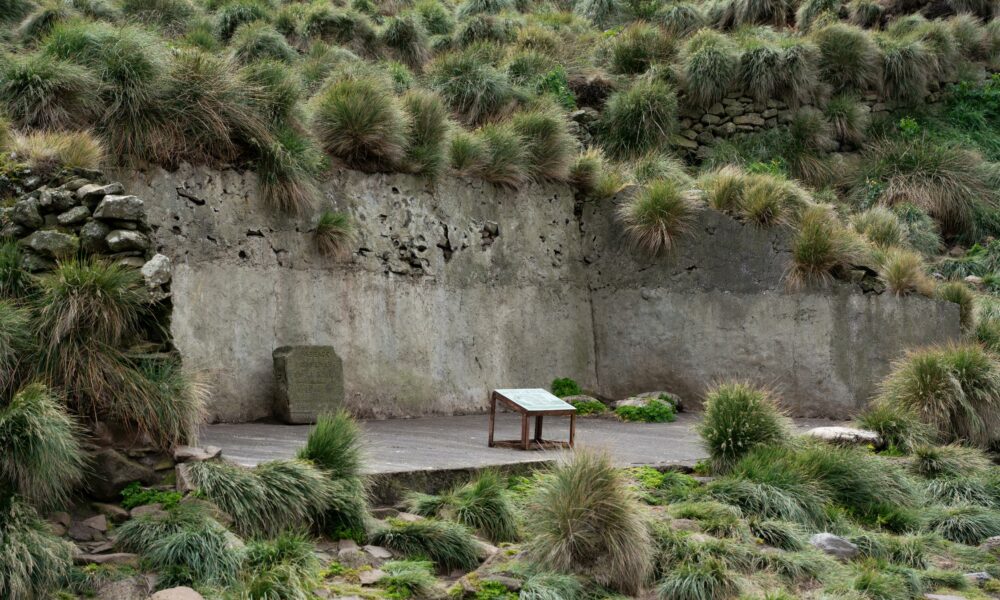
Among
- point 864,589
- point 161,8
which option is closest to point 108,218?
point 864,589

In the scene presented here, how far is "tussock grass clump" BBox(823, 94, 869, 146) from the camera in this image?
1769 cm

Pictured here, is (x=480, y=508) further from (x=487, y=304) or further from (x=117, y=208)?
(x=487, y=304)

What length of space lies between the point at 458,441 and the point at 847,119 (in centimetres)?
1140

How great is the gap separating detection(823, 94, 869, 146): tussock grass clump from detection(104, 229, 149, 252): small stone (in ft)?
45.2

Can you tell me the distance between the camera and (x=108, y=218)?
6.95 metres

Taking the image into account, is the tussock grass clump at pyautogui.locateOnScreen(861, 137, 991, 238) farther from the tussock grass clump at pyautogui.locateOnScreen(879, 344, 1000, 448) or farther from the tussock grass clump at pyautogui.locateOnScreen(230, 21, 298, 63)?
the tussock grass clump at pyautogui.locateOnScreen(230, 21, 298, 63)

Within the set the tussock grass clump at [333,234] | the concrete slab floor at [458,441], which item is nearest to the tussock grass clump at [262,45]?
the tussock grass clump at [333,234]

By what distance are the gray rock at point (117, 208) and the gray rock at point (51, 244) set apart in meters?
0.29

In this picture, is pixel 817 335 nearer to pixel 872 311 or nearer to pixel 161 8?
pixel 872 311

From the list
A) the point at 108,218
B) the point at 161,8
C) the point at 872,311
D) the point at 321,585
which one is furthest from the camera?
the point at 161,8

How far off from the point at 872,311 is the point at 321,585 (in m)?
8.72

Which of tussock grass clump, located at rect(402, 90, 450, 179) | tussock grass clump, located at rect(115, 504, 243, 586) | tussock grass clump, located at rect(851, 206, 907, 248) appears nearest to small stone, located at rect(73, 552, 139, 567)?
tussock grass clump, located at rect(115, 504, 243, 586)

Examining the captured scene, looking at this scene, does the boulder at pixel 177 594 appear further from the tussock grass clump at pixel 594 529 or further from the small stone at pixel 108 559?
the tussock grass clump at pixel 594 529

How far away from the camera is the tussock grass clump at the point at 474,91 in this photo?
15.4 meters
